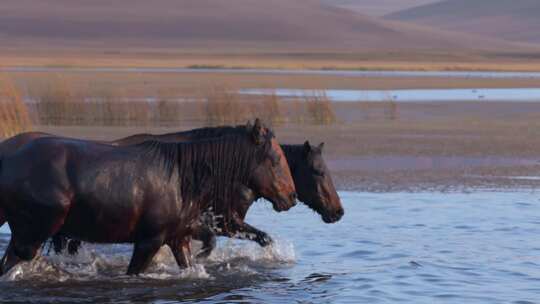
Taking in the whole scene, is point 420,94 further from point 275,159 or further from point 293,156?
point 275,159

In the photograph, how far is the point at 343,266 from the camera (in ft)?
31.0

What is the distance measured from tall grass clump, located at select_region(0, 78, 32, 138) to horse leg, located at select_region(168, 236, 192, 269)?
9191 millimetres

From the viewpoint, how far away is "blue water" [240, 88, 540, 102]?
29078 mm

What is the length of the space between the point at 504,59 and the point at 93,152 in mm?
63380

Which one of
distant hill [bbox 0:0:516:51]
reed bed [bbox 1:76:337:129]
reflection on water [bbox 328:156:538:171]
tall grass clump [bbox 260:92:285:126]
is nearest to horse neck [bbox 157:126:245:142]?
reflection on water [bbox 328:156:538:171]

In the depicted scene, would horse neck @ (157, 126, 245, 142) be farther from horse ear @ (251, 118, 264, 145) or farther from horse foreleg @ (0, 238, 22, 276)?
horse foreleg @ (0, 238, 22, 276)

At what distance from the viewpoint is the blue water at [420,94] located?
95.4 ft

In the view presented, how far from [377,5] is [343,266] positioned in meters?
175

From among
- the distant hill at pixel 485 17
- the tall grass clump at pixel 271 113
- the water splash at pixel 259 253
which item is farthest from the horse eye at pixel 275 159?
the distant hill at pixel 485 17

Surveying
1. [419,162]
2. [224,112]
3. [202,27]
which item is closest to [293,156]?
[419,162]

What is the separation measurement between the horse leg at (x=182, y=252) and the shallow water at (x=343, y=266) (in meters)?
0.11

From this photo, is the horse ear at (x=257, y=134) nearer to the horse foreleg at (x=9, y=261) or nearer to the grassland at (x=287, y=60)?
the horse foreleg at (x=9, y=261)

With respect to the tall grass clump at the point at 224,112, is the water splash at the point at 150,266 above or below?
below

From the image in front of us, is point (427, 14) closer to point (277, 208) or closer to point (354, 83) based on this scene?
point (354, 83)
